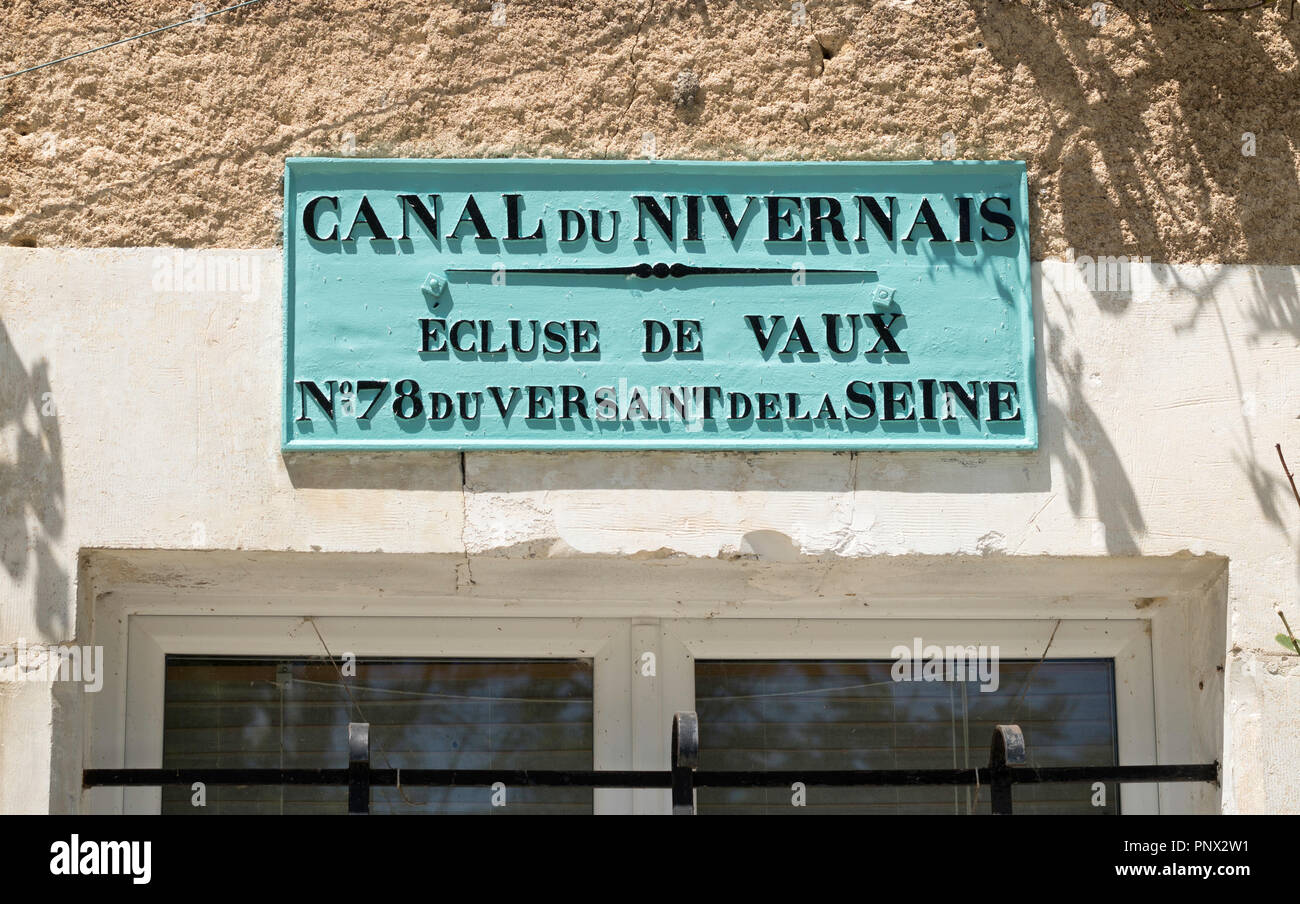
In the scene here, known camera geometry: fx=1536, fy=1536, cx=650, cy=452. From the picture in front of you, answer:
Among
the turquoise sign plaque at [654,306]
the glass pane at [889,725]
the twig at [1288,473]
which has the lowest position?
the glass pane at [889,725]

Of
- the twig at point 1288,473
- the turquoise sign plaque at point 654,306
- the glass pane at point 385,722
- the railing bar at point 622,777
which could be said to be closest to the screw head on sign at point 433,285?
the turquoise sign plaque at point 654,306

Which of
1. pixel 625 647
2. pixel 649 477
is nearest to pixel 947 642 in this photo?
pixel 625 647

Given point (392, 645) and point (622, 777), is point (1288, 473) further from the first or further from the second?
point (392, 645)

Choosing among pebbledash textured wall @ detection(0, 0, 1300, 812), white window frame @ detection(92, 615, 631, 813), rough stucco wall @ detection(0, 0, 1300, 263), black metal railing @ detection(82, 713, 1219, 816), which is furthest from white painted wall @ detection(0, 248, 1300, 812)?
black metal railing @ detection(82, 713, 1219, 816)

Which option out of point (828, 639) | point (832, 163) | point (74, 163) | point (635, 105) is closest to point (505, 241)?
point (635, 105)

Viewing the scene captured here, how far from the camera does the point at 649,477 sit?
3.53 meters

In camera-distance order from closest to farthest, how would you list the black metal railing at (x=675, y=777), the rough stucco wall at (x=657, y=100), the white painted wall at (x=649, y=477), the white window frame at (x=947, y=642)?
the black metal railing at (x=675, y=777), the white painted wall at (x=649, y=477), the rough stucco wall at (x=657, y=100), the white window frame at (x=947, y=642)

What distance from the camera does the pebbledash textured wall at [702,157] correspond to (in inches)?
137

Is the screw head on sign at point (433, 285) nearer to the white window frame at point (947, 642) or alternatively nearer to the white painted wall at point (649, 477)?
the white painted wall at point (649, 477)

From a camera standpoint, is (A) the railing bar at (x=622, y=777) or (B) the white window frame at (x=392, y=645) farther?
(B) the white window frame at (x=392, y=645)

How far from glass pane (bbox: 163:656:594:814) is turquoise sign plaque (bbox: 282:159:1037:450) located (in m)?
0.68

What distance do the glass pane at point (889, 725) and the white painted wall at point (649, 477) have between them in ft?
1.42

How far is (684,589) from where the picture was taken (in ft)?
12.3

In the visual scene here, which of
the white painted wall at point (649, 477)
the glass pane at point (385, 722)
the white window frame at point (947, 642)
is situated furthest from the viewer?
the white window frame at point (947, 642)
